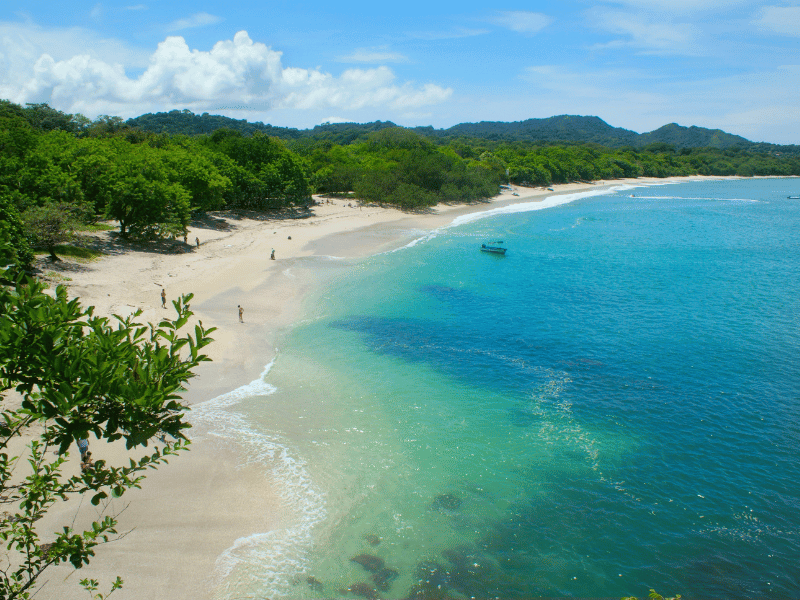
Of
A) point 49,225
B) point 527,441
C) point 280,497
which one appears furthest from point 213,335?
point 527,441

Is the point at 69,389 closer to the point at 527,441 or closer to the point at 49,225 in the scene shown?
the point at 527,441

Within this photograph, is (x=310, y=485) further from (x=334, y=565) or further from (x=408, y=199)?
(x=408, y=199)

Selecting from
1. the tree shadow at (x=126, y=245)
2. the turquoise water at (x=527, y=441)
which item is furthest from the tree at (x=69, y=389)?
the tree shadow at (x=126, y=245)

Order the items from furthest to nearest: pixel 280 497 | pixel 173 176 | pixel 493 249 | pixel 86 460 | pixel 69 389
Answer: pixel 493 249, pixel 173 176, pixel 280 497, pixel 86 460, pixel 69 389

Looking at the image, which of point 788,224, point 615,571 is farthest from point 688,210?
point 615,571

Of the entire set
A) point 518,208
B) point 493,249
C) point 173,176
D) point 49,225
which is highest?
point 173,176

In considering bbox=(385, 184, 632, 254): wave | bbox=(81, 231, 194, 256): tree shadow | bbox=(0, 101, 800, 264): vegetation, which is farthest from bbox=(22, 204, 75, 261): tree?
bbox=(385, 184, 632, 254): wave

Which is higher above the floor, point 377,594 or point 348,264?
point 348,264

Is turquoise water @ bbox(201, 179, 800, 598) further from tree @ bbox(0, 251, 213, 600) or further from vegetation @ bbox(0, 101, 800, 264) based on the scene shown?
vegetation @ bbox(0, 101, 800, 264)
